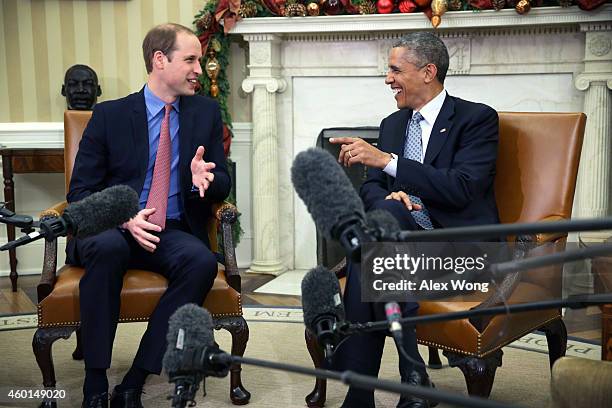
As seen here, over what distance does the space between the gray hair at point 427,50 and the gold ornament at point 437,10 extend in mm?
1638

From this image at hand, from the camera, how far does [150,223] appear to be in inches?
111

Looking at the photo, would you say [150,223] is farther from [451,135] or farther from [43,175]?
[43,175]

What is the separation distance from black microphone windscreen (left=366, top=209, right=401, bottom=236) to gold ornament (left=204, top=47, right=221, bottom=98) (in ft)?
13.1

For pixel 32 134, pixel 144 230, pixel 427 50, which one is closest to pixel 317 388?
pixel 144 230

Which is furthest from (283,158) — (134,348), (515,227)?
(515,227)

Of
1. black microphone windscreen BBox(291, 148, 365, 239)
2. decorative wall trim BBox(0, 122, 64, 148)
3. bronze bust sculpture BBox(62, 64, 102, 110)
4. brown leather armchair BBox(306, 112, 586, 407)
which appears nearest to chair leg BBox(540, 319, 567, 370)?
brown leather armchair BBox(306, 112, 586, 407)

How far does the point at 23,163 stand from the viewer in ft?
15.4

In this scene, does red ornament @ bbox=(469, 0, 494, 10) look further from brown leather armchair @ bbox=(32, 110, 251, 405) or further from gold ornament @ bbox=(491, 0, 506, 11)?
brown leather armchair @ bbox=(32, 110, 251, 405)

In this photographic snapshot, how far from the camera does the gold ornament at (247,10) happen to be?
4879 millimetres

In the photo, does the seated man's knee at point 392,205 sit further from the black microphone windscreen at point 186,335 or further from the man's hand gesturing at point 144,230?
the black microphone windscreen at point 186,335

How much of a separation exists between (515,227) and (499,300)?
37 centimetres

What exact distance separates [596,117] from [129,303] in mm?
2936

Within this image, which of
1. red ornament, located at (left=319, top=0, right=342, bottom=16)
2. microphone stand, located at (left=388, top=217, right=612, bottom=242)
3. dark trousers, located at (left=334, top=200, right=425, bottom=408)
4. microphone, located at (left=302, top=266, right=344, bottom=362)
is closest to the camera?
microphone stand, located at (left=388, top=217, right=612, bottom=242)

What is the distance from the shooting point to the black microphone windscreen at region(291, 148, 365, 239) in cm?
105
